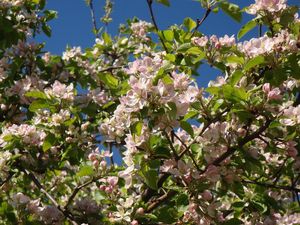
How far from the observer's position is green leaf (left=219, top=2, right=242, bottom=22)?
2.91 metres

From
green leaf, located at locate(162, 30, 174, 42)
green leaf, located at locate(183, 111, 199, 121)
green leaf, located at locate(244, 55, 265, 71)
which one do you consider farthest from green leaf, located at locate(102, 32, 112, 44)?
green leaf, located at locate(244, 55, 265, 71)

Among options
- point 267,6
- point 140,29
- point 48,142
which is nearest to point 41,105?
point 48,142

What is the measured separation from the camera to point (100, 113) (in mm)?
3887

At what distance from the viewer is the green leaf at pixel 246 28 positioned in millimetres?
2854

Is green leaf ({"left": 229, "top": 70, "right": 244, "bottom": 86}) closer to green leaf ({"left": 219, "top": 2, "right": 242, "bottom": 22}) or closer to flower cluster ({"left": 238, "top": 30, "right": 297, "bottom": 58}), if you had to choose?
flower cluster ({"left": 238, "top": 30, "right": 297, "bottom": 58})

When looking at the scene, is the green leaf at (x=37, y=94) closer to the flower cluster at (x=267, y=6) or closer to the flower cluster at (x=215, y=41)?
the flower cluster at (x=215, y=41)

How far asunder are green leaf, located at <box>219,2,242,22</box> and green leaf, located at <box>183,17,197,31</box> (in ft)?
0.82

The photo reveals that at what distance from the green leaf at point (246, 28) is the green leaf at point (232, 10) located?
0.06 metres

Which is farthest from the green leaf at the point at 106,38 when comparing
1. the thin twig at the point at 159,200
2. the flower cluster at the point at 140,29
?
the thin twig at the point at 159,200

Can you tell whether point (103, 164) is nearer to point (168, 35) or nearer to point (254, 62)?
point (168, 35)

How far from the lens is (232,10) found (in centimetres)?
292

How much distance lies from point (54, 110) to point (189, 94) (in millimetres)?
1119

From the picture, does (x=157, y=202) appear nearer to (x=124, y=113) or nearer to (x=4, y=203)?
(x=124, y=113)

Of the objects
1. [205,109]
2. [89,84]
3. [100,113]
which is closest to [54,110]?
[100,113]
